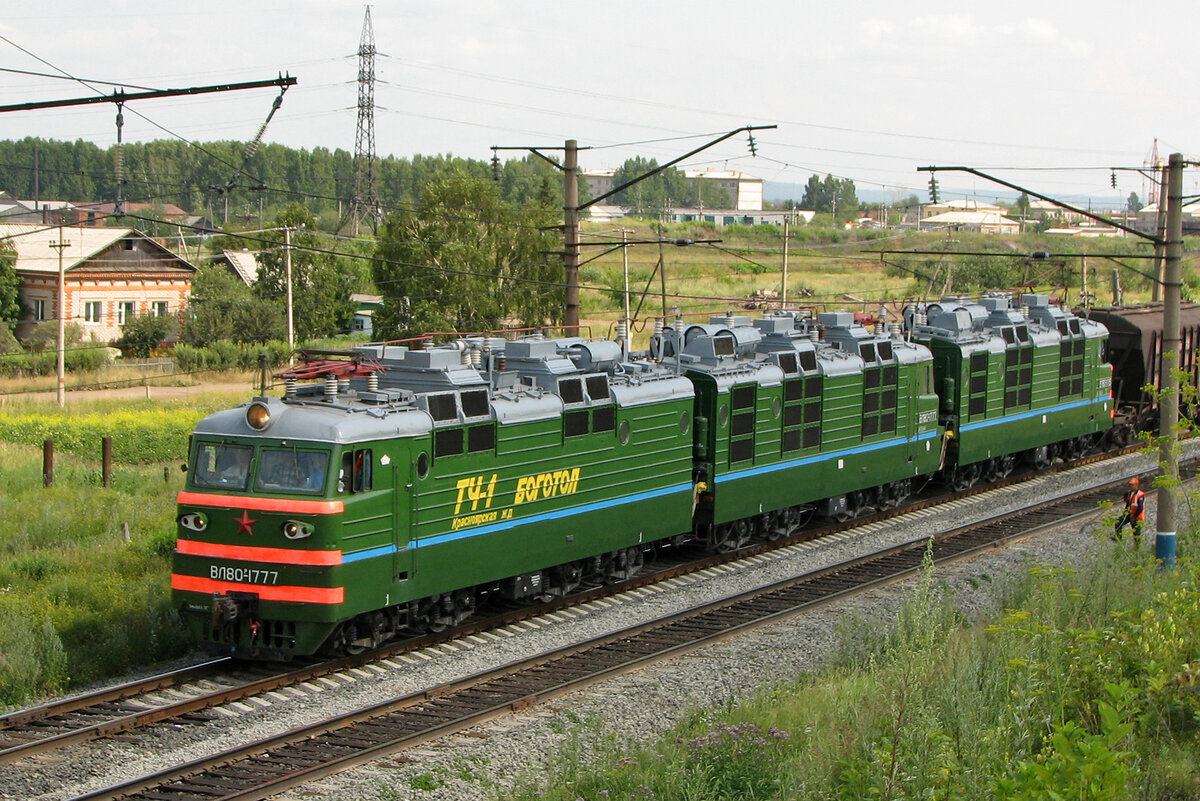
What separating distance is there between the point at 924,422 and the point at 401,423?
1461 centimetres

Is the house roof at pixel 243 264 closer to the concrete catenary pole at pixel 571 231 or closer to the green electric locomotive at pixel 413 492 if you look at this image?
the concrete catenary pole at pixel 571 231

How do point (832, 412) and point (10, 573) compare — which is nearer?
point (10, 573)

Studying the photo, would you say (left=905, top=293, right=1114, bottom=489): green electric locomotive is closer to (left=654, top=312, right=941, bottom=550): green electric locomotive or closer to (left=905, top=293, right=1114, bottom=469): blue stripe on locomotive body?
(left=905, top=293, right=1114, bottom=469): blue stripe on locomotive body

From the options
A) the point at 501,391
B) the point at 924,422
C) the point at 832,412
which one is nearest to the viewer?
the point at 501,391

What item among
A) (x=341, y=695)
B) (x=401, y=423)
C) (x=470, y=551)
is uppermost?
(x=401, y=423)

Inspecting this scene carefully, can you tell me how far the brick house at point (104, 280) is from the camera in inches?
2365

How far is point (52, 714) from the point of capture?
1309 centimetres

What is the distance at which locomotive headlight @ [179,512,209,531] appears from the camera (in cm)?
1441

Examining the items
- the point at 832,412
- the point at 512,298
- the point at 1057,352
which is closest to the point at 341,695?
the point at 832,412

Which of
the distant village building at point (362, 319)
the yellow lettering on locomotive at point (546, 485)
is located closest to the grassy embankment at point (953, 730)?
the yellow lettering on locomotive at point (546, 485)

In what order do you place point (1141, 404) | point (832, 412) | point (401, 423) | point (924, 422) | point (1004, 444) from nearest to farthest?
point (401, 423), point (832, 412), point (924, 422), point (1004, 444), point (1141, 404)

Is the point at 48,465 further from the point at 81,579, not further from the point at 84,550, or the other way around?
the point at 81,579

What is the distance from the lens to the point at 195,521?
1446 cm

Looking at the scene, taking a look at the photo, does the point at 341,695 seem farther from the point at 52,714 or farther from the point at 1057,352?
Result: the point at 1057,352
